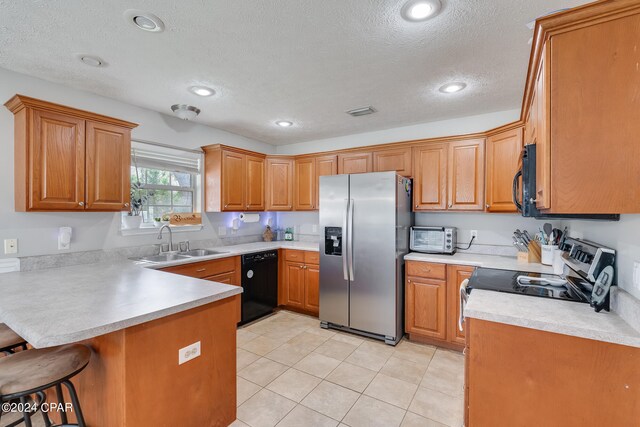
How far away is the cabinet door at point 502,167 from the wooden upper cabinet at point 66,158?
346 cm

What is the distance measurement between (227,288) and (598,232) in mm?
2191

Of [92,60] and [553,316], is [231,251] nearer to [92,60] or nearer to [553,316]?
[92,60]

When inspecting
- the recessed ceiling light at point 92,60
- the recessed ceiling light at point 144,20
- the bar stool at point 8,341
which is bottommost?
the bar stool at point 8,341

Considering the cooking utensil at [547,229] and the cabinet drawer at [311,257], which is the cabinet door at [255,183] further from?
the cooking utensil at [547,229]

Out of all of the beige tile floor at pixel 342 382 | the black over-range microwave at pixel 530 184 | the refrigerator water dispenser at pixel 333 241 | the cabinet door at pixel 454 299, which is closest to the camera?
the black over-range microwave at pixel 530 184

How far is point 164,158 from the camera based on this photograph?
11.0 ft

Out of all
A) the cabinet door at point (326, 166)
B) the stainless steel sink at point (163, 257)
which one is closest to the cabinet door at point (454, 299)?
the cabinet door at point (326, 166)

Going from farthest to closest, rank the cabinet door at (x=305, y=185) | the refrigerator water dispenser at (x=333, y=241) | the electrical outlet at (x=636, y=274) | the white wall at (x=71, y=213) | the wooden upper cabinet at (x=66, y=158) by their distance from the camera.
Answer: the cabinet door at (x=305, y=185) → the refrigerator water dispenser at (x=333, y=241) → the white wall at (x=71, y=213) → the wooden upper cabinet at (x=66, y=158) → the electrical outlet at (x=636, y=274)

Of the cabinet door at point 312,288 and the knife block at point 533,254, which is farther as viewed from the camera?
A: the cabinet door at point 312,288

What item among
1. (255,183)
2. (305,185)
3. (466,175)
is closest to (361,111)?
(466,175)

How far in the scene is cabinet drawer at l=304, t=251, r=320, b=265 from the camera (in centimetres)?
368

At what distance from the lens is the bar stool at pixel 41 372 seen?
1189mm

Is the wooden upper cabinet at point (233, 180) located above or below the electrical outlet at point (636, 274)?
above

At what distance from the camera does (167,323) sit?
1.44m
